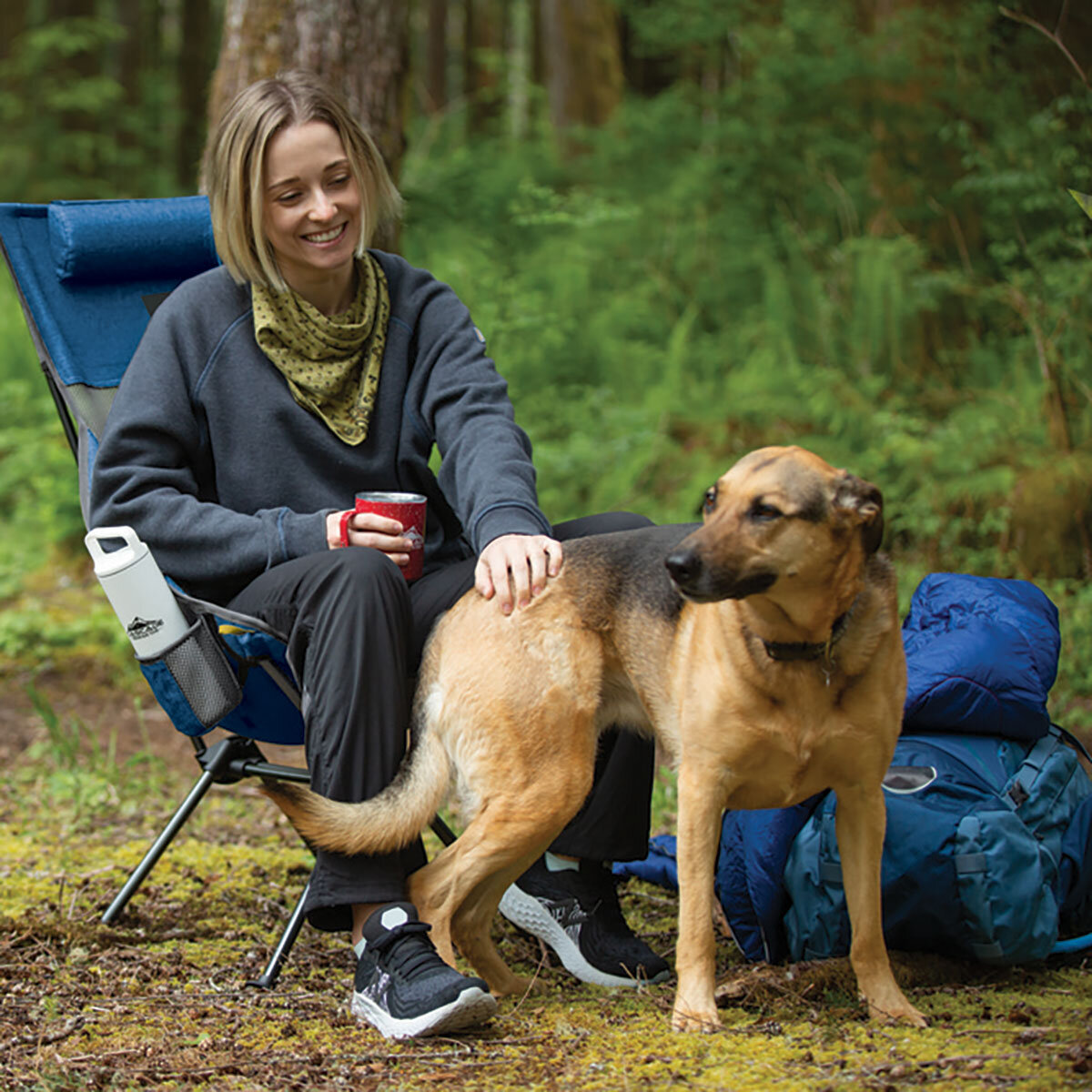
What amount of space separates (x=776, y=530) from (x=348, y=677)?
98cm

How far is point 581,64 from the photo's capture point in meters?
13.4

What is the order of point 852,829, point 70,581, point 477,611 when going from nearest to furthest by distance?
point 852,829
point 477,611
point 70,581

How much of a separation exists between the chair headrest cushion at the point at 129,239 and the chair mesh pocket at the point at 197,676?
1287 millimetres

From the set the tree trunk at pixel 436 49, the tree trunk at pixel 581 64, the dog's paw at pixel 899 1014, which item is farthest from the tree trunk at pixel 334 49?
the tree trunk at pixel 436 49

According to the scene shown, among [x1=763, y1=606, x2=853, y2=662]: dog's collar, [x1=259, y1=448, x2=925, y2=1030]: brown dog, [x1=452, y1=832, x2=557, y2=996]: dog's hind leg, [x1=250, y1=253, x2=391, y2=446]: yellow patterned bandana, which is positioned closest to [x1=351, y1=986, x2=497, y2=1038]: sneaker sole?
[x1=259, y1=448, x2=925, y2=1030]: brown dog

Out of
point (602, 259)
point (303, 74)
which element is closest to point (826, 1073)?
point (303, 74)

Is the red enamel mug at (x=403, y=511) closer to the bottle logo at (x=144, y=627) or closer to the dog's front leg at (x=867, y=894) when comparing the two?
the bottle logo at (x=144, y=627)

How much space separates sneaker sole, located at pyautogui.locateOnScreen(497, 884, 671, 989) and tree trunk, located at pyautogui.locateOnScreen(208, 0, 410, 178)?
2.95 meters

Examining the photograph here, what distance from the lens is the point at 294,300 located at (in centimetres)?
314

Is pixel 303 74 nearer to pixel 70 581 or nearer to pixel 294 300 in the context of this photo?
pixel 294 300

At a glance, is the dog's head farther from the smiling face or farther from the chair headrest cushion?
the chair headrest cushion

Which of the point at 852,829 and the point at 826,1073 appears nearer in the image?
the point at 826,1073

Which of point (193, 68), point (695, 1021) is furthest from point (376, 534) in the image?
point (193, 68)

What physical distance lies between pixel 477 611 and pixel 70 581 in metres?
4.68
